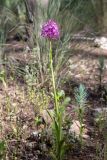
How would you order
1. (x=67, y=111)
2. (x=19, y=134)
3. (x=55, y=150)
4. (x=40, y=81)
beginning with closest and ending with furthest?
(x=55, y=150) < (x=19, y=134) < (x=67, y=111) < (x=40, y=81)

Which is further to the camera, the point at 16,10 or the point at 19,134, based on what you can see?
the point at 16,10

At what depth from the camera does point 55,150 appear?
10.2 feet

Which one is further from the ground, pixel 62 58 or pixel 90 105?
pixel 62 58

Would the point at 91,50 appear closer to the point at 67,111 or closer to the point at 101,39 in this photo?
the point at 101,39

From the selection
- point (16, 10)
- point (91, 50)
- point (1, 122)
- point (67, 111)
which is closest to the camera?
point (1, 122)

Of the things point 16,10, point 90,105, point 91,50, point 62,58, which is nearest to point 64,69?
point 62,58

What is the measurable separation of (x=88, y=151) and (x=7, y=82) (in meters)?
1.64

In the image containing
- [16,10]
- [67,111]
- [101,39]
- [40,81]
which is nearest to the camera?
[67,111]

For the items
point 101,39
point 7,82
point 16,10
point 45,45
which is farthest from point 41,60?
point 16,10

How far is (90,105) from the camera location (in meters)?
4.20

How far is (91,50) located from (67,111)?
69.7 inches

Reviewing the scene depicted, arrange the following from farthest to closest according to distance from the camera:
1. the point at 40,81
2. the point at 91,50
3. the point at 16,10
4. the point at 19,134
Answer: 1. the point at 16,10
2. the point at 91,50
3. the point at 40,81
4. the point at 19,134

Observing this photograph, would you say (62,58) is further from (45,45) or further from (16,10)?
(16,10)

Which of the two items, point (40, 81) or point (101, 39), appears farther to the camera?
point (101, 39)
